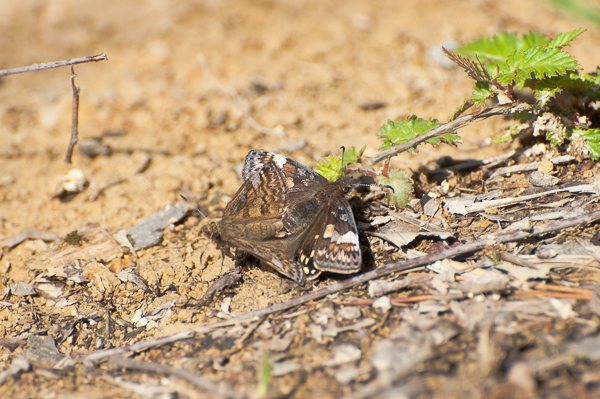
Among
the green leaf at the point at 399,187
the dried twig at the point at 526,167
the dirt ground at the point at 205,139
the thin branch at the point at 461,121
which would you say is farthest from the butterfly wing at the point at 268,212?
the dried twig at the point at 526,167

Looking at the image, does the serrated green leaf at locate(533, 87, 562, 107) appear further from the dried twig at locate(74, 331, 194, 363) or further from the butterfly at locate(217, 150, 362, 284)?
the dried twig at locate(74, 331, 194, 363)

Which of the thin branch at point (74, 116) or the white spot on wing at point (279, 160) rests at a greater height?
the thin branch at point (74, 116)

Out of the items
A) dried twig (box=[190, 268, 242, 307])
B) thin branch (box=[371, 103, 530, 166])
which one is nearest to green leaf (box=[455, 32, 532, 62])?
thin branch (box=[371, 103, 530, 166])

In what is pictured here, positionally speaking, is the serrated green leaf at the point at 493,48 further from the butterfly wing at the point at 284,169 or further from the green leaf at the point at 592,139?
the butterfly wing at the point at 284,169

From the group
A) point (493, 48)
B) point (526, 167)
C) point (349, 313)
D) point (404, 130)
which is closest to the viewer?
point (349, 313)

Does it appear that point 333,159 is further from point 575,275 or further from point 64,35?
point 64,35

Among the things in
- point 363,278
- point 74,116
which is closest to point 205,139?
point 74,116

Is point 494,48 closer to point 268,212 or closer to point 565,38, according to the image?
point 565,38
